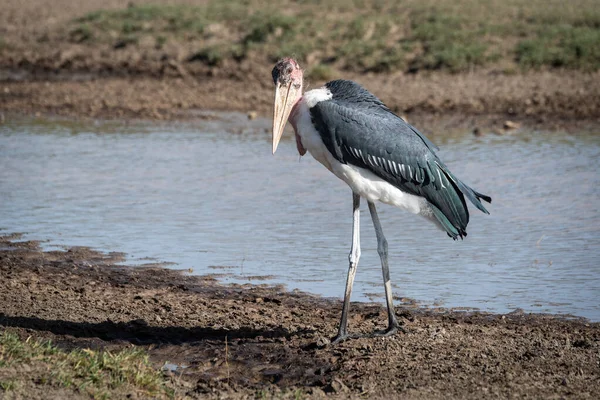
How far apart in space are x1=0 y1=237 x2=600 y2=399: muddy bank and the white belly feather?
748mm

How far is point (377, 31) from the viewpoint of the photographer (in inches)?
679

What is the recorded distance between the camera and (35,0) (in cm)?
2352

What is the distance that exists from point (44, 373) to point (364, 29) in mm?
13643

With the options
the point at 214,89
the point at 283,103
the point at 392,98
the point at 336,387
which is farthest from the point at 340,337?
the point at 214,89

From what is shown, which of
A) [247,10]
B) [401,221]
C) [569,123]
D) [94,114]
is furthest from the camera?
[247,10]

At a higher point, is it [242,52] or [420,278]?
[242,52]

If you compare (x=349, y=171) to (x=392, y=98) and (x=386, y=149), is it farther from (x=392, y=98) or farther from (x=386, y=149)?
(x=392, y=98)

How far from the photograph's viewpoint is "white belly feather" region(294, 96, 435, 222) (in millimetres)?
5180

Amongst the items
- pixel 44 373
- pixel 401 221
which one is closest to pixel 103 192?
pixel 401 221

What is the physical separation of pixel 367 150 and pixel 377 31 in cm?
1243

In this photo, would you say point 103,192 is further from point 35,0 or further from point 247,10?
point 35,0

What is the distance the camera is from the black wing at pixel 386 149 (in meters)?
5.12

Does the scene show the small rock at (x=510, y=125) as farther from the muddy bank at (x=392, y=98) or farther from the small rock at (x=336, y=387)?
the small rock at (x=336, y=387)

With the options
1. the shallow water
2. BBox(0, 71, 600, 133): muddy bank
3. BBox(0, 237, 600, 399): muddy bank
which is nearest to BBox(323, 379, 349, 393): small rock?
BBox(0, 237, 600, 399): muddy bank
